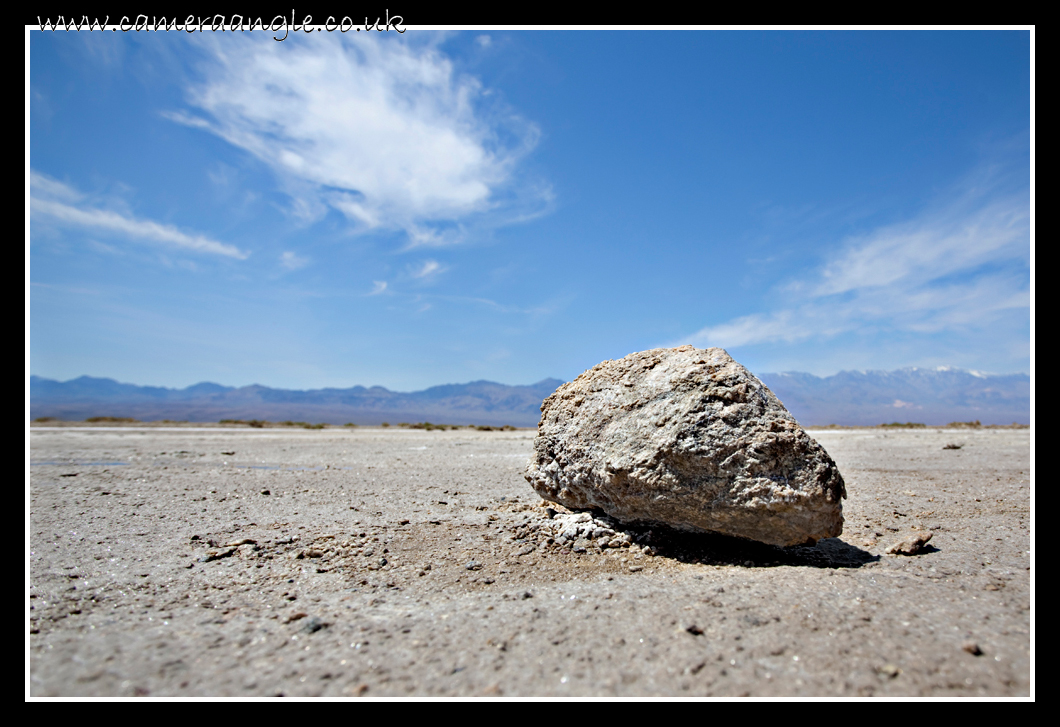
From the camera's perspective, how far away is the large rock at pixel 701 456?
5.39 metres

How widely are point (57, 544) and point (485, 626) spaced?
6.54m

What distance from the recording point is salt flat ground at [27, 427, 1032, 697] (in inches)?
130

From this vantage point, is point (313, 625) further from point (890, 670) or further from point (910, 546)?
point (910, 546)

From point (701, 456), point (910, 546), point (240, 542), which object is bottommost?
point (240, 542)

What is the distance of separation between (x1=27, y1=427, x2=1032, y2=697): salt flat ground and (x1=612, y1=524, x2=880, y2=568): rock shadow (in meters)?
0.03

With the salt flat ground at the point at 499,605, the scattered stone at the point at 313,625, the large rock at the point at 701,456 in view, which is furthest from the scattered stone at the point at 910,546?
the scattered stone at the point at 313,625

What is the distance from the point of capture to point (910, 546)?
229 inches

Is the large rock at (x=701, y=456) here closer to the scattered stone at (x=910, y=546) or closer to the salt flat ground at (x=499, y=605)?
the salt flat ground at (x=499, y=605)

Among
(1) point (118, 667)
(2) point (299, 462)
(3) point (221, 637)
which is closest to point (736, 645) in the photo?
(3) point (221, 637)

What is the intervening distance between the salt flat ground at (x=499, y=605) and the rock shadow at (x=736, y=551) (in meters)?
0.03

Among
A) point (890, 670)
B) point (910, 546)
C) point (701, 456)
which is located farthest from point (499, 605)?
point (910, 546)

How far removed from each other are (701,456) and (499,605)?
268 centimetres

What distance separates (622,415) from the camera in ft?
21.3

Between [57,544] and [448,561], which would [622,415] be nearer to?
[448,561]
